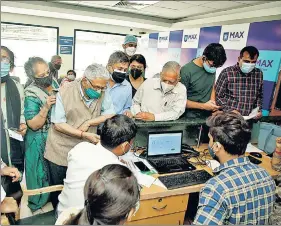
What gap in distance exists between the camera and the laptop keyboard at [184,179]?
1.86m

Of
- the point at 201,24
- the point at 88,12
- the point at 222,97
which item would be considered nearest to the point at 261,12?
the point at 201,24

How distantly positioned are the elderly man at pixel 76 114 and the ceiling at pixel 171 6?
11.9 ft

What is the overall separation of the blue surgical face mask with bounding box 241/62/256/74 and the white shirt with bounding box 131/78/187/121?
2.51ft

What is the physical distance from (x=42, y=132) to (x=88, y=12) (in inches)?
184

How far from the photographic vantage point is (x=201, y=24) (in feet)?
20.4

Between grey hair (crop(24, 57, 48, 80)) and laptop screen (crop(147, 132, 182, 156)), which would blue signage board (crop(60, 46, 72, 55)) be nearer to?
grey hair (crop(24, 57, 48, 80))

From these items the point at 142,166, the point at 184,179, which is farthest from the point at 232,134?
the point at 142,166

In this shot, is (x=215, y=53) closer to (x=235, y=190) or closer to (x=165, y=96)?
(x=165, y=96)

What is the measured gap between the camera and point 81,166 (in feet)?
4.71

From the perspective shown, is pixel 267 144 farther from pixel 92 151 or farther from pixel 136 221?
pixel 92 151

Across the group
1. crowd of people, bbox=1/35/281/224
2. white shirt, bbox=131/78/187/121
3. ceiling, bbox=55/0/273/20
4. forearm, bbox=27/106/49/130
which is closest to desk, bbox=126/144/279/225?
crowd of people, bbox=1/35/281/224

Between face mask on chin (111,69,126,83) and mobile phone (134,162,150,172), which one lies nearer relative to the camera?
mobile phone (134,162,150,172)

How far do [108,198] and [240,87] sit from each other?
2335 millimetres

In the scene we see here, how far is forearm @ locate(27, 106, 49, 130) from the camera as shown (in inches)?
83.1
